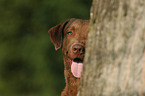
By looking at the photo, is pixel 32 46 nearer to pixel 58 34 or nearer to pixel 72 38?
pixel 58 34

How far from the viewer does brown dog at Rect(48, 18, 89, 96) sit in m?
5.07

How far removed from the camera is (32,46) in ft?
42.6

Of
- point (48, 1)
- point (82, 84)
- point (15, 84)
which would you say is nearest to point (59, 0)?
point (48, 1)

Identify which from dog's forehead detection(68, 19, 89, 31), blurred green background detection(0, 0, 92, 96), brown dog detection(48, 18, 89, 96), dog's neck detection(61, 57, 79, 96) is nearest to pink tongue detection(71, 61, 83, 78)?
brown dog detection(48, 18, 89, 96)

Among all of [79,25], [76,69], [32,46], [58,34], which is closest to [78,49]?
[76,69]

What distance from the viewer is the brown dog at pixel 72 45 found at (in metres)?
5.07

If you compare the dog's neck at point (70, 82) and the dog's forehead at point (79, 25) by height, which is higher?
the dog's forehead at point (79, 25)

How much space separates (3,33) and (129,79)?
11206 millimetres

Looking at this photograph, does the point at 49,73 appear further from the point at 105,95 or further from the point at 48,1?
the point at 105,95

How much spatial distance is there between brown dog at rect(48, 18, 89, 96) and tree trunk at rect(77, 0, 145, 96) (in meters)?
1.95

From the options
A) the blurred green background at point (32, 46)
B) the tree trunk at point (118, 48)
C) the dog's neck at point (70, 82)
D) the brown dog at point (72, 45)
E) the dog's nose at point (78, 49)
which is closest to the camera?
the tree trunk at point (118, 48)

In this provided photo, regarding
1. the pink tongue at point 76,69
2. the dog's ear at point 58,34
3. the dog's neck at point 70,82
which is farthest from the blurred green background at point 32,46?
the pink tongue at point 76,69

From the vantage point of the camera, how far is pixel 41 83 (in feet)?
41.9

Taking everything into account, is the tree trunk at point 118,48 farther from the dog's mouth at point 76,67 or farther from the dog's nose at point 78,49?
the dog's mouth at point 76,67
